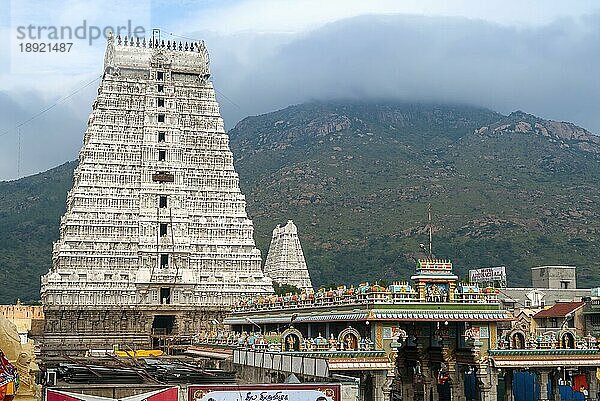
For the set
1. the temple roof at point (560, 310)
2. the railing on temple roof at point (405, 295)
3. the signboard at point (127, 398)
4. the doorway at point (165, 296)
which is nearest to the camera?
the signboard at point (127, 398)

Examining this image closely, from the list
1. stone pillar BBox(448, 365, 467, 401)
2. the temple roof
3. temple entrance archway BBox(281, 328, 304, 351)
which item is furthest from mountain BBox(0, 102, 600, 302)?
temple entrance archway BBox(281, 328, 304, 351)

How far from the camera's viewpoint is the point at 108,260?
67688mm

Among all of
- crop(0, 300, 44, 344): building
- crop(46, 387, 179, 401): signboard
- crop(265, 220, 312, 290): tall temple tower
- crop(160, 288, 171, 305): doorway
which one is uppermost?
crop(265, 220, 312, 290): tall temple tower

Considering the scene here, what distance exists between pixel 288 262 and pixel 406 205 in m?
46.1

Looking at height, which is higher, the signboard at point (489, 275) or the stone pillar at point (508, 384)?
the signboard at point (489, 275)

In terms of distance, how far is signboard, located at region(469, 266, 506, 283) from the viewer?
3200 inches

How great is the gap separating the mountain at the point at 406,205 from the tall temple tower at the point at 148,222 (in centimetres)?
5517

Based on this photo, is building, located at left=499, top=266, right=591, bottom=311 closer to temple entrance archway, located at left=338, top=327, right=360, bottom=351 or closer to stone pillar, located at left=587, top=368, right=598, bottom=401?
stone pillar, located at left=587, top=368, right=598, bottom=401

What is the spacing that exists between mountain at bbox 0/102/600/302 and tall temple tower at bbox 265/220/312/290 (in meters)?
23.4

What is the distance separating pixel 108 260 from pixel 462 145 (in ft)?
424

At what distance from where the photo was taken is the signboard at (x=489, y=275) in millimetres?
81281

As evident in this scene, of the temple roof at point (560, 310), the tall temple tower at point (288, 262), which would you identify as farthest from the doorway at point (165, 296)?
the tall temple tower at point (288, 262)

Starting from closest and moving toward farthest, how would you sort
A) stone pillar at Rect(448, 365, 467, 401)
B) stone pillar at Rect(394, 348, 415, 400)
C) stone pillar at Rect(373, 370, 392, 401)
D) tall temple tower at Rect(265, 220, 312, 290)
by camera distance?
stone pillar at Rect(373, 370, 392, 401), stone pillar at Rect(448, 365, 467, 401), stone pillar at Rect(394, 348, 415, 400), tall temple tower at Rect(265, 220, 312, 290)

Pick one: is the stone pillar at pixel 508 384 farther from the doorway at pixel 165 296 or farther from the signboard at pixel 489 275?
the signboard at pixel 489 275
